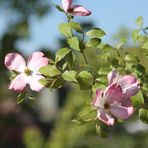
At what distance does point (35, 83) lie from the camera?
56.0 inches

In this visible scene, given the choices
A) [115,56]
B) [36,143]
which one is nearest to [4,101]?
[36,143]

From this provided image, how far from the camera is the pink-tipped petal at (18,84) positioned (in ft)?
4.67

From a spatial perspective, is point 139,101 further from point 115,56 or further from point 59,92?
point 59,92

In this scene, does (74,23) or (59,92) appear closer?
(74,23)

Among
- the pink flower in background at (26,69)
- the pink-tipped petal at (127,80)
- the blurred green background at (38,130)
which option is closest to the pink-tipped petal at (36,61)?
the pink flower in background at (26,69)

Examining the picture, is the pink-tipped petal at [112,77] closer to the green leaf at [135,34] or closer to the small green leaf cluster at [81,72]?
the small green leaf cluster at [81,72]

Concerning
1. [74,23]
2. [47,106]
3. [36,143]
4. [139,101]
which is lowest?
[47,106]

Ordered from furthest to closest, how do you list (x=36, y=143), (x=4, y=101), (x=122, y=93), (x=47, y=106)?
1. (x=47, y=106)
2. (x=4, y=101)
3. (x=36, y=143)
4. (x=122, y=93)

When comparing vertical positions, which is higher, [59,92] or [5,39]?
[5,39]

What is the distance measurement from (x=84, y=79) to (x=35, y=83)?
119 mm

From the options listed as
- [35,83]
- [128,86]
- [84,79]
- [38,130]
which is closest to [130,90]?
[128,86]

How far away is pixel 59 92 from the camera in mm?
24547

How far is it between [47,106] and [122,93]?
23276 mm

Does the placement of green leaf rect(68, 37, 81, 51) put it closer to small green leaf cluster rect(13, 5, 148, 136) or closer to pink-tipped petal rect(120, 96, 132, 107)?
small green leaf cluster rect(13, 5, 148, 136)
